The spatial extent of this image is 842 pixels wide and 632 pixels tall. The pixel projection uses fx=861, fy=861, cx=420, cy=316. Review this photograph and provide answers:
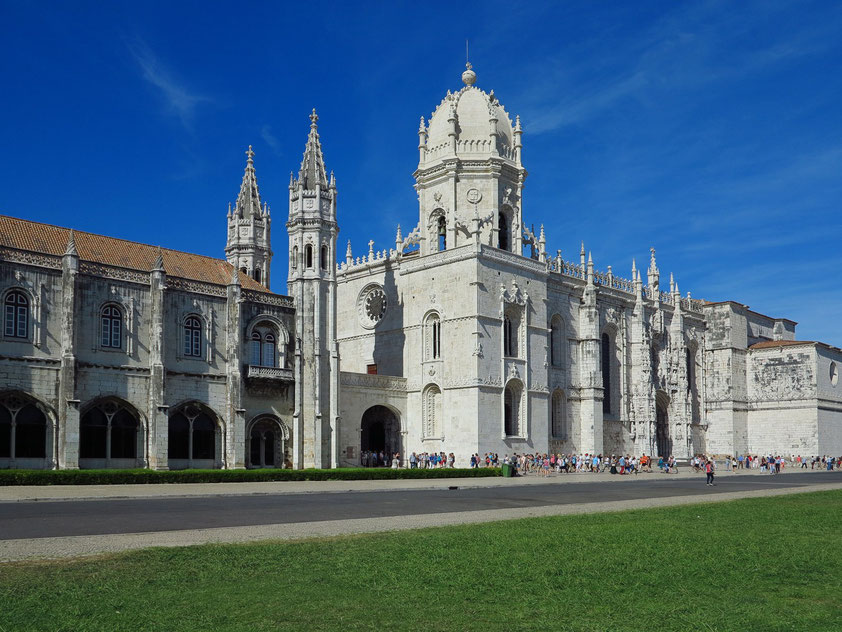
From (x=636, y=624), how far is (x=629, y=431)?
196ft

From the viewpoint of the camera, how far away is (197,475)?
35.7m

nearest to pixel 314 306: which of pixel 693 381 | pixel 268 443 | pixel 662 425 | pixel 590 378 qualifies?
pixel 268 443

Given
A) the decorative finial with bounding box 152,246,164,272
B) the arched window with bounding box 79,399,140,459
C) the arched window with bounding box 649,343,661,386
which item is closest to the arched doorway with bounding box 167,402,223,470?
the arched window with bounding box 79,399,140,459

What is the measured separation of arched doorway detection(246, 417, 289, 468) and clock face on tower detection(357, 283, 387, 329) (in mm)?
15104

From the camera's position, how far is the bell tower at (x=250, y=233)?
57.0 meters

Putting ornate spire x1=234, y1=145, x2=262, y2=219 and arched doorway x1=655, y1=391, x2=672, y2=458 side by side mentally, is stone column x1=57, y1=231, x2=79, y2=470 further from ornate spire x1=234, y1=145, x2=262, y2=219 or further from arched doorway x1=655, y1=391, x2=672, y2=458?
arched doorway x1=655, y1=391, x2=672, y2=458

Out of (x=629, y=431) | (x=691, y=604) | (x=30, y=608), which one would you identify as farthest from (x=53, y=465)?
(x=629, y=431)

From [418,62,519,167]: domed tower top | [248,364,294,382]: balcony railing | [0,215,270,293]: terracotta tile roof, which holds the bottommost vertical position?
[248,364,294,382]: balcony railing

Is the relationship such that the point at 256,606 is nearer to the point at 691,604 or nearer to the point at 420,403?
the point at 691,604

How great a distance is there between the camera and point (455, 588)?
1038cm

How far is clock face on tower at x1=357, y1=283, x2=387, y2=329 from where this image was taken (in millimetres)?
61938

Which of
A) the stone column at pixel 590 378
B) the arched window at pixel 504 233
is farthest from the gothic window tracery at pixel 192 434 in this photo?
the stone column at pixel 590 378

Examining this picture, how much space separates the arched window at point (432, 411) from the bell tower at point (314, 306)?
871 cm

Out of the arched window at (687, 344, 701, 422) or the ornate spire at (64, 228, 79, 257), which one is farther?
the arched window at (687, 344, 701, 422)
